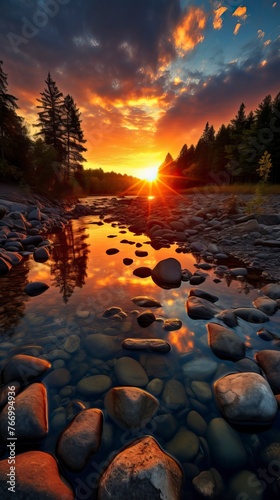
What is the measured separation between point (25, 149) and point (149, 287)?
2444 centimetres

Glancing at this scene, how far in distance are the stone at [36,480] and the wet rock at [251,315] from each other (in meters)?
3.29

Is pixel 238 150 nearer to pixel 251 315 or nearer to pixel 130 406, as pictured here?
pixel 251 315

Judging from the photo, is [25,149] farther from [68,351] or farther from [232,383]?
[232,383]

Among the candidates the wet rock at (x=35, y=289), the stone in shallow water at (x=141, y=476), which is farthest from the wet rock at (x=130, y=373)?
the wet rock at (x=35, y=289)

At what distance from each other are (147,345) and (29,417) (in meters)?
1.57

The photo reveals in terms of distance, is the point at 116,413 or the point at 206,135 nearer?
the point at 116,413

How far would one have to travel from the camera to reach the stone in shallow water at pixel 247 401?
6.44 ft

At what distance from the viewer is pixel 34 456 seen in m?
1.63

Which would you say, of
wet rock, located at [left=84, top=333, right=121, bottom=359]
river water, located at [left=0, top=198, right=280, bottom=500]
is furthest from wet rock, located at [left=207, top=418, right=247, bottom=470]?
wet rock, located at [left=84, top=333, right=121, bottom=359]

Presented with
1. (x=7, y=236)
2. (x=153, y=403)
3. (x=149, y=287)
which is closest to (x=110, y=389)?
(x=153, y=403)

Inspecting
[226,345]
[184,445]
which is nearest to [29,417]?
[184,445]

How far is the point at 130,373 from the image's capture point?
2.53 meters

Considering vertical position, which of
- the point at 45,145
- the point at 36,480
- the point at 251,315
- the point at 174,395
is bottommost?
the point at 174,395

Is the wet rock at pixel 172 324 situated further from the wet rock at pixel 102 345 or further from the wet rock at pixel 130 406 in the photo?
the wet rock at pixel 130 406
